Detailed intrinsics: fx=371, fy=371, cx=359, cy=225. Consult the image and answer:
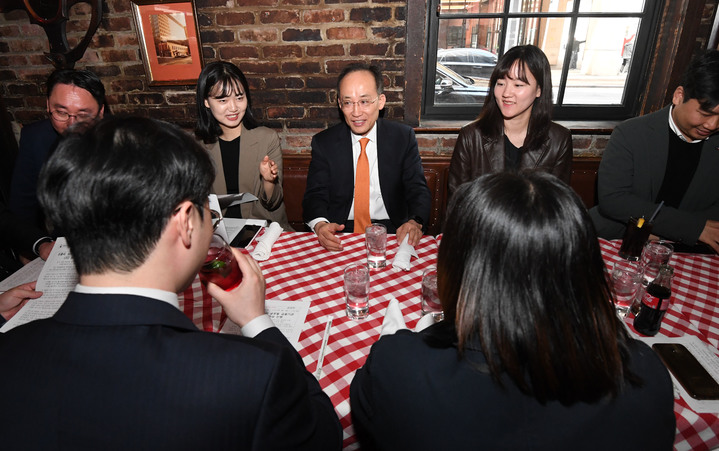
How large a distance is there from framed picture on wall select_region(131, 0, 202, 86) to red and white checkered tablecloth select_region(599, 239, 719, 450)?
3.10 m

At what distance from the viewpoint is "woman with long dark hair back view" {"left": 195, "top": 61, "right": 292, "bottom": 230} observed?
8.14ft

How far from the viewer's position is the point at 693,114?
2004mm

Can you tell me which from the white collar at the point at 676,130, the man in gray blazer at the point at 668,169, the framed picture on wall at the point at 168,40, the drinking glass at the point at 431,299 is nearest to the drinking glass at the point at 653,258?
the man in gray blazer at the point at 668,169

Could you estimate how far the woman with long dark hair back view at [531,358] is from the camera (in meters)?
0.73

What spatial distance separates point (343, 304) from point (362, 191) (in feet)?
3.96

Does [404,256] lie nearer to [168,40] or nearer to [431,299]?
[431,299]

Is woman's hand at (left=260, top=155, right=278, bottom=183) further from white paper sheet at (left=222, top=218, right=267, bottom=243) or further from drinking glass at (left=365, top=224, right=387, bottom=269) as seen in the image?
drinking glass at (left=365, top=224, right=387, bottom=269)

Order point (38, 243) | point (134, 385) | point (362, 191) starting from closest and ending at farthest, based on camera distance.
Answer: point (134, 385)
point (38, 243)
point (362, 191)

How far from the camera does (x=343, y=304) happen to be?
144 cm

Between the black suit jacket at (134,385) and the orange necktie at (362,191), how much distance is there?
1804 millimetres

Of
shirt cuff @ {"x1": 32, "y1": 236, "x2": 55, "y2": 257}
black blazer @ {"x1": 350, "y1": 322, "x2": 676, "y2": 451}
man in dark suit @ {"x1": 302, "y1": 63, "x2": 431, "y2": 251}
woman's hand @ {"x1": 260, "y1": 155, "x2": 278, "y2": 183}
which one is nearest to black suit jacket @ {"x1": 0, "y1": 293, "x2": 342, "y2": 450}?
black blazer @ {"x1": 350, "y1": 322, "x2": 676, "y2": 451}

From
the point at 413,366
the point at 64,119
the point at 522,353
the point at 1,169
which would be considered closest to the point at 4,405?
the point at 413,366

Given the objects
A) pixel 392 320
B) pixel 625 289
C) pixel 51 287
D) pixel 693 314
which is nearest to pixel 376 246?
pixel 392 320

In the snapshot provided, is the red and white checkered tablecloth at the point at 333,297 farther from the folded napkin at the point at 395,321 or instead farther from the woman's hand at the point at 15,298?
the woman's hand at the point at 15,298
